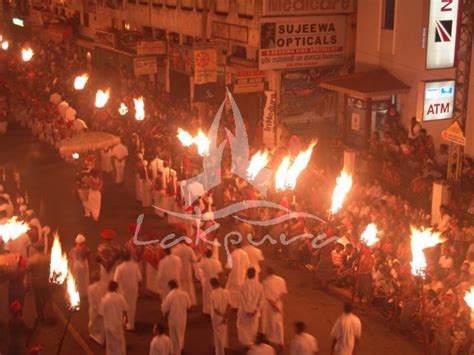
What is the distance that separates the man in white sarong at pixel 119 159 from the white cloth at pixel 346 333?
11.4m

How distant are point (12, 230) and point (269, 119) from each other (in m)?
10.4

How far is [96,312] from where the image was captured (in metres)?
12.7

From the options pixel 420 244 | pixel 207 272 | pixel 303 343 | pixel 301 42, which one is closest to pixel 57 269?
pixel 207 272

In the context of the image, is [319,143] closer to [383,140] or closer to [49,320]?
[383,140]

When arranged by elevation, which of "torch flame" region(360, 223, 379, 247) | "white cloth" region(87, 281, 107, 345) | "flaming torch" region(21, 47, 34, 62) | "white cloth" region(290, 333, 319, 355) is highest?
"flaming torch" region(21, 47, 34, 62)

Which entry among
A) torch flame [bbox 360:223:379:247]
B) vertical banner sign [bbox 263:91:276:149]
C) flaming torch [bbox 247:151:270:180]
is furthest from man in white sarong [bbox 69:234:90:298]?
vertical banner sign [bbox 263:91:276:149]

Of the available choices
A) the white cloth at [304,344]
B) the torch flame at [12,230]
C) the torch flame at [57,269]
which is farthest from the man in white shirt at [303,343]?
the torch flame at [12,230]

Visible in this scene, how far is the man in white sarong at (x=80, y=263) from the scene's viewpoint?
14047mm

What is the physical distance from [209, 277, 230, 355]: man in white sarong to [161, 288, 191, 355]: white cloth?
1.47ft

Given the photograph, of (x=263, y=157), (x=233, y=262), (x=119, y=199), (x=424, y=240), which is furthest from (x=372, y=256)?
(x=119, y=199)

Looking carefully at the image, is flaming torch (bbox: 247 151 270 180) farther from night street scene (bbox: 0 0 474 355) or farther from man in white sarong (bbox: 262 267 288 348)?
man in white sarong (bbox: 262 267 288 348)

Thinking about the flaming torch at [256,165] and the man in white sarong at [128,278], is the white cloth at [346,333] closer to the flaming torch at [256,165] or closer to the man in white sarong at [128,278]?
the man in white sarong at [128,278]

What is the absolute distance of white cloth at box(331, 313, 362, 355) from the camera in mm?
11008

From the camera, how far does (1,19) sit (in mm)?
49312
